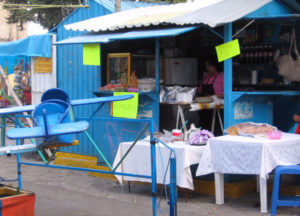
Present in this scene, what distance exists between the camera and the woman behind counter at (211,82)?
936 centimetres

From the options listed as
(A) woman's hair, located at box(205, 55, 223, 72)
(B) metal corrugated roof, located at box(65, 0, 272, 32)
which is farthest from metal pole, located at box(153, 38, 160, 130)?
(A) woman's hair, located at box(205, 55, 223, 72)

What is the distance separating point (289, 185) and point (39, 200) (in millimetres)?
3982

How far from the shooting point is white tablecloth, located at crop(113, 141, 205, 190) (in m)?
7.08

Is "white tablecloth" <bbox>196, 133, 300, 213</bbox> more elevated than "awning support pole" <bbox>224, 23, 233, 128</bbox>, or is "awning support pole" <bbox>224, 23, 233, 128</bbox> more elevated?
"awning support pole" <bbox>224, 23, 233, 128</bbox>

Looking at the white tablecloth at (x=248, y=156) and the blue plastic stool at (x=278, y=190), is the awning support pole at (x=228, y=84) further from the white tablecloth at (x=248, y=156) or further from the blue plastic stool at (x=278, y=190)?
the blue plastic stool at (x=278, y=190)

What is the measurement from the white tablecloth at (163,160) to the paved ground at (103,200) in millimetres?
396

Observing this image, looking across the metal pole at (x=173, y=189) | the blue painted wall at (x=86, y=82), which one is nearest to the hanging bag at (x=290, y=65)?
the blue painted wall at (x=86, y=82)

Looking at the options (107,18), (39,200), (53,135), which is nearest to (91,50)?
(107,18)

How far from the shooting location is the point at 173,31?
762 centimetres

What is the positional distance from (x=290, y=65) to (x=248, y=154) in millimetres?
2144

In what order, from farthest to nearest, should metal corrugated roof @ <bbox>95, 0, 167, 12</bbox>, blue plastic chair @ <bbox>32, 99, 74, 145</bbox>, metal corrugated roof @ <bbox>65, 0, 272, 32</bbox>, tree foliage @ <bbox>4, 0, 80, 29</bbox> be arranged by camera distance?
tree foliage @ <bbox>4, 0, 80, 29</bbox> → metal corrugated roof @ <bbox>95, 0, 167, 12</bbox> → metal corrugated roof @ <bbox>65, 0, 272, 32</bbox> → blue plastic chair @ <bbox>32, 99, 74, 145</bbox>

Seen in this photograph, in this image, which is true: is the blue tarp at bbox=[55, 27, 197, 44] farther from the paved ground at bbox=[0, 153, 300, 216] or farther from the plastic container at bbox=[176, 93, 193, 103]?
the paved ground at bbox=[0, 153, 300, 216]

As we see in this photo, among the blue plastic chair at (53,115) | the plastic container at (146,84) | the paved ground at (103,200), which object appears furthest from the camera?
the plastic container at (146,84)

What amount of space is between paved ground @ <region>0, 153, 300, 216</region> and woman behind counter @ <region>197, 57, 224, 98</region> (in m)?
2.32
